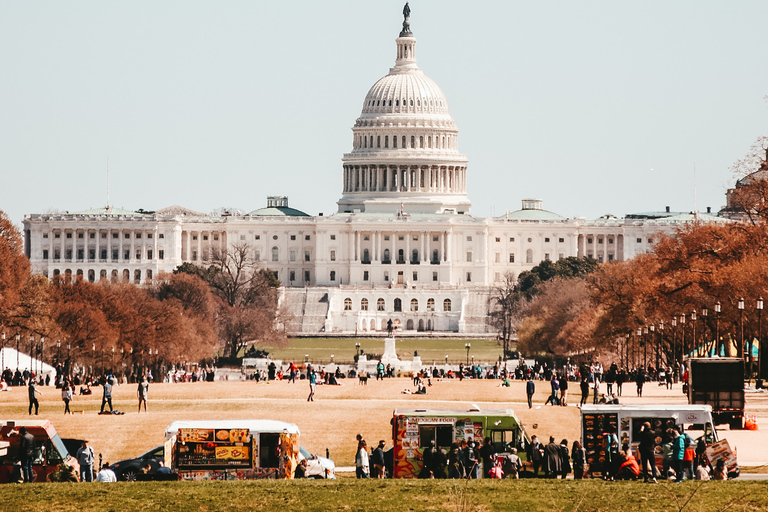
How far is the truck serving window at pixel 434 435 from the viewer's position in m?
40.1

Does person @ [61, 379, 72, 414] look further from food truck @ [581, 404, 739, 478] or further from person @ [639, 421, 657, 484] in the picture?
Result: person @ [639, 421, 657, 484]

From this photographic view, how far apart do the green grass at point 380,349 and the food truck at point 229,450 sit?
75.5 metres

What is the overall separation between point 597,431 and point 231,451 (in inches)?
319

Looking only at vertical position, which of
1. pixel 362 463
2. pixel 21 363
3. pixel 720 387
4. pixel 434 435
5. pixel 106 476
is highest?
pixel 21 363

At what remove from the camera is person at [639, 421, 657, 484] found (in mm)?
36172

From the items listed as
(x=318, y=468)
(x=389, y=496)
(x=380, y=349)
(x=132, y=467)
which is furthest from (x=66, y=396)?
(x=380, y=349)

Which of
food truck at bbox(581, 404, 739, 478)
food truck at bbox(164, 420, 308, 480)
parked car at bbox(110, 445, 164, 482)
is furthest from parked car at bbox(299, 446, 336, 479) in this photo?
food truck at bbox(581, 404, 739, 478)

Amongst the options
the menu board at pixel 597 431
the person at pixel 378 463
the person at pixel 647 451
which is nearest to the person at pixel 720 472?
the person at pixel 647 451

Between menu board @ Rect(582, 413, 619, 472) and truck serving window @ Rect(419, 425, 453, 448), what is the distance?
3034 mm

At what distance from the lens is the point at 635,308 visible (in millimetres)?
91750

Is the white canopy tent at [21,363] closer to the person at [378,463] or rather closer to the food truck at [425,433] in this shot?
the person at [378,463]

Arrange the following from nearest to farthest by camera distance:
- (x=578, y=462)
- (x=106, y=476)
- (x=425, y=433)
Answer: (x=106, y=476) → (x=578, y=462) → (x=425, y=433)

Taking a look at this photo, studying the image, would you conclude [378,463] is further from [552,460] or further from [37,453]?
[37,453]

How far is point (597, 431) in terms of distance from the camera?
133ft
